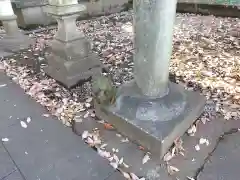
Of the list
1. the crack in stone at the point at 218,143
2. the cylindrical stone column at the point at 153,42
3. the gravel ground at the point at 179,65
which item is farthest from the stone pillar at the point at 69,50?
the crack in stone at the point at 218,143

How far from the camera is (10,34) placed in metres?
5.28

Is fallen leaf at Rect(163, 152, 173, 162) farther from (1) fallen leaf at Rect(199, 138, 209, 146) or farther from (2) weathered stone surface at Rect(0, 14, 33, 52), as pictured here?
(2) weathered stone surface at Rect(0, 14, 33, 52)

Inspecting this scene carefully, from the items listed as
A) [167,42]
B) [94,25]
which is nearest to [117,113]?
[167,42]

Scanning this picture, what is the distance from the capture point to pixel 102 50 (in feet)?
Answer: 16.8

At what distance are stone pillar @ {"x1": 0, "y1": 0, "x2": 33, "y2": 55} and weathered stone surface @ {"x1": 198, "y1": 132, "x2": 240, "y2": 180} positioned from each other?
459 centimetres

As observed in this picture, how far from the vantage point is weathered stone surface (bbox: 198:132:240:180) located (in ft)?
6.85

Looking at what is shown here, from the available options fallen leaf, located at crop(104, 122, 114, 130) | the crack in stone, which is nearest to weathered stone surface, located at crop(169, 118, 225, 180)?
the crack in stone

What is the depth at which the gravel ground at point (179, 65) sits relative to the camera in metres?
3.14

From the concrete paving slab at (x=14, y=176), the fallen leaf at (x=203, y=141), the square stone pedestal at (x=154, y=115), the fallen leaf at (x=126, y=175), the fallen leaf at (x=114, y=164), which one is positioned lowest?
the fallen leaf at (x=203, y=141)

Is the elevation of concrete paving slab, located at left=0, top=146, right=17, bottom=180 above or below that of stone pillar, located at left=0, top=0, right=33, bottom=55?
below

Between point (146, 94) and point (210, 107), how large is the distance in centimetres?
104

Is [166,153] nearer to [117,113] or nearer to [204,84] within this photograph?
[117,113]

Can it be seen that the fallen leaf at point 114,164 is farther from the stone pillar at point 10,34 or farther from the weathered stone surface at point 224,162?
the stone pillar at point 10,34

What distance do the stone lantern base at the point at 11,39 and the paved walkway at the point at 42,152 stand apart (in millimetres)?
2524
